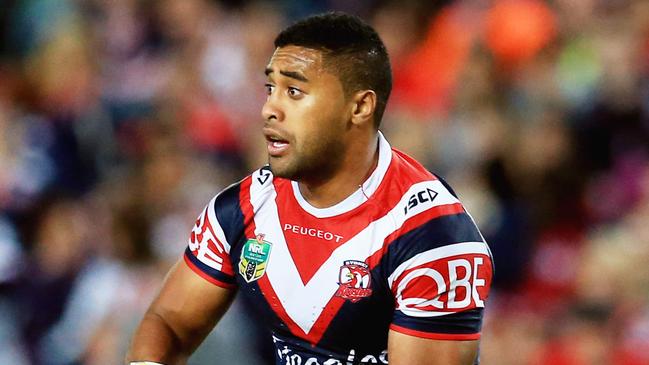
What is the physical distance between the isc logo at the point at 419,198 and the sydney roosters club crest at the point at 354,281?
0.21m

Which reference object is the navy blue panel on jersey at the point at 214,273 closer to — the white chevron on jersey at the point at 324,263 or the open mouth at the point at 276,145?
the white chevron on jersey at the point at 324,263

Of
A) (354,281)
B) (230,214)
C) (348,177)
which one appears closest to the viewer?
(354,281)

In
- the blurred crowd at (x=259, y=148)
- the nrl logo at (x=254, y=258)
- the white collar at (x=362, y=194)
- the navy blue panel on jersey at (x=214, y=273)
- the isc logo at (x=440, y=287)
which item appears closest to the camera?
the isc logo at (x=440, y=287)

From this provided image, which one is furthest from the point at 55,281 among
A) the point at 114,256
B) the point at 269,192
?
the point at 269,192

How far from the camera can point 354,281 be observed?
3.96 m

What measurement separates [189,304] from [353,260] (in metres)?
0.61

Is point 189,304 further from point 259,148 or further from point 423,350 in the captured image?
point 259,148

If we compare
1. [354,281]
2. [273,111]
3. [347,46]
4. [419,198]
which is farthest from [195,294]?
[347,46]

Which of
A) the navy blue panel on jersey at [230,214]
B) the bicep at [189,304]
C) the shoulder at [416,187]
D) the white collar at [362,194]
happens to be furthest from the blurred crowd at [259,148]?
the shoulder at [416,187]

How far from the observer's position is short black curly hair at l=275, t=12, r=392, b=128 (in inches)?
154

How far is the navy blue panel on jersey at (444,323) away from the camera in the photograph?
3877 millimetres

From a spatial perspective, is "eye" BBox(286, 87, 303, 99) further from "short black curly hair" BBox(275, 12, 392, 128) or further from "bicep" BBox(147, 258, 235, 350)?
"bicep" BBox(147, 258, 235, 350)

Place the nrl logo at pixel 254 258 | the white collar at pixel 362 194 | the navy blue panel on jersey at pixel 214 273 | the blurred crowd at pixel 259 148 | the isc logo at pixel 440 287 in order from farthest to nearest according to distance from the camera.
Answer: the blurred crowd at pixel 259 148
the navy blue panel on jersey at pixel 214 273
the nrl logo at pixel 254 258
the white collar at pixel 362 194
the isc logo at pixel 440 287

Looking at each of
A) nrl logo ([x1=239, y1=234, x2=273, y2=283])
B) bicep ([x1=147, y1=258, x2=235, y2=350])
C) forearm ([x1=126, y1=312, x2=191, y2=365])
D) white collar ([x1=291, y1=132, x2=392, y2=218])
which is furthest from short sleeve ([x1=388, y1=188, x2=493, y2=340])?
forearm ([x1=126, y1=312, x2=191, y2=365])
